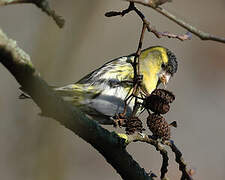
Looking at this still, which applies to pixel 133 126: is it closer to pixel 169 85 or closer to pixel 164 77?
pixel 164 77

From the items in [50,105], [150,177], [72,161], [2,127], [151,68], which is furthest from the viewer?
[72,161]

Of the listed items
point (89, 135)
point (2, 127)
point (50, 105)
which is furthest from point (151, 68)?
point (50, 105)

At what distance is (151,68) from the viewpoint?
11.9ft

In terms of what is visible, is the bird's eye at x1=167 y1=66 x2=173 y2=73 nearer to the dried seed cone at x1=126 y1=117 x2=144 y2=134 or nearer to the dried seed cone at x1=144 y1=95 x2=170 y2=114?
the dried seed cone at x1=144 y1=95 x2=170 y2=114

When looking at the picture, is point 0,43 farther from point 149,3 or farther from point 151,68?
point 151,68

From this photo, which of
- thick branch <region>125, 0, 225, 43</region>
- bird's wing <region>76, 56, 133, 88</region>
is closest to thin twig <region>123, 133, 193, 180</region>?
thick branch <region>125, 0, 225, 43</region>

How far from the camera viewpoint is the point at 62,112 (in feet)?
5.37

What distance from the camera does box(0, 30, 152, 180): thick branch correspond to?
146 cm

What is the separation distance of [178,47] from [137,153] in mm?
1196

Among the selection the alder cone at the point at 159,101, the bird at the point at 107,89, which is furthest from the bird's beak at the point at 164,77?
the alder cone at the point at 159,101

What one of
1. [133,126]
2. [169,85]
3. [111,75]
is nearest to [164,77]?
[111,75]

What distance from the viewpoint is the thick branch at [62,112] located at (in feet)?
4.77

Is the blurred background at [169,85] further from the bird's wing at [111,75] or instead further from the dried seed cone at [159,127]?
the dried seed cone at [159,127]

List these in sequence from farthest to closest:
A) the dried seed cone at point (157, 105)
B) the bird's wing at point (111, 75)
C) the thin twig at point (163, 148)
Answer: the bird's wing at point (111, 75)
the dried seed cone at point (157, 105)
the thin twig at point (163, 148)
